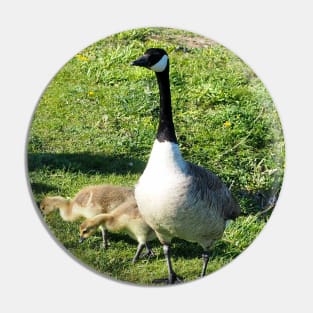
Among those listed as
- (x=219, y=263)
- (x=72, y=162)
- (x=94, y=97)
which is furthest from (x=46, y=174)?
(x=219, y=263)

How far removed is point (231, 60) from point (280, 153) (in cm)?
61

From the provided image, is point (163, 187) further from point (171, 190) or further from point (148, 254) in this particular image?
point (148, 254)

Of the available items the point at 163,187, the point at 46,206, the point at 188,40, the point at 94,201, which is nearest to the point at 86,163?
the point at 94,201

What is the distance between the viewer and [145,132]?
431cm

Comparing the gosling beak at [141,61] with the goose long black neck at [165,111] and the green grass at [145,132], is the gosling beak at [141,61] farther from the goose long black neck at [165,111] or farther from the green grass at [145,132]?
the green grass at [145,132]

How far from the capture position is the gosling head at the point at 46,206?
4.31 m

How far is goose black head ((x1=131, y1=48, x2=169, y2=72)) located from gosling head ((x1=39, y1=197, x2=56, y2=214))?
0.93 metres

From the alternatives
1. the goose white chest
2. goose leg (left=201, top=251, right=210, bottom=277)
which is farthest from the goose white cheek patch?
goose leg (left=201, top=251, right=210, bottom=277)

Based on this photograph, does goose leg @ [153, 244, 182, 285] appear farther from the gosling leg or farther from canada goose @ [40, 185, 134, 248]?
canada goose @ [40, 185, 134, 248]

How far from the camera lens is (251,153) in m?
4.42

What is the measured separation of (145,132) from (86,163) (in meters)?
0.37

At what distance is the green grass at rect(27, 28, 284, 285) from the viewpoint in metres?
4.30

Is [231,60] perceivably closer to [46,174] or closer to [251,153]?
[251,153]

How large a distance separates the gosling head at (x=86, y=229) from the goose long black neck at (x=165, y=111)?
612 millimetres
